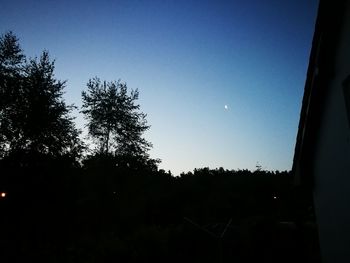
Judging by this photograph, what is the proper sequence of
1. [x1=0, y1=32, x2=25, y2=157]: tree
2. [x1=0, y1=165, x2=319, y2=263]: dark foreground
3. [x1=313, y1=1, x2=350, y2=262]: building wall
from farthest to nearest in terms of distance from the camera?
[x1=0, y1=32, x2=25, y2=157]: tree < [x1=0, y1=165, x2=319, y2=263]: dark foreground < [x1=313, y1=1, x2=350, y2=262]: building wall

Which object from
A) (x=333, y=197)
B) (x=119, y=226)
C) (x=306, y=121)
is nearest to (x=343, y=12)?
(x=306, y=121)

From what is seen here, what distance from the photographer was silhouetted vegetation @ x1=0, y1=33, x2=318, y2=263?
1436 cm

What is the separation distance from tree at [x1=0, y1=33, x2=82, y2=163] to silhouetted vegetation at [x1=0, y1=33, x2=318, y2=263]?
3.5 inches

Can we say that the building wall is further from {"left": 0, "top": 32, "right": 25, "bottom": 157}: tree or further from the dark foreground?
{"left": 0, "top": 32, "right": 25, "bottom": 157}: tree

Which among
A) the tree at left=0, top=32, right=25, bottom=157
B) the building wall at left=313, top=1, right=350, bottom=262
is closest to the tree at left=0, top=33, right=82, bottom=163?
the tree at left=0, top=32, right=25, bottom=157

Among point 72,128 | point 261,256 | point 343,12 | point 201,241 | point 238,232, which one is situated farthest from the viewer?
point 72,128

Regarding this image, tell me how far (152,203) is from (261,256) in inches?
875

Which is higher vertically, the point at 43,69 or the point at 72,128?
the point at 43,69

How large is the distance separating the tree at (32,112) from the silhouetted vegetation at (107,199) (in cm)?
9

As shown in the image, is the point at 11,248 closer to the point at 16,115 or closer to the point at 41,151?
the point at 41,151

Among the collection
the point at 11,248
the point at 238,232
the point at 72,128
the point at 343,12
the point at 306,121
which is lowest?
the point at 11,248

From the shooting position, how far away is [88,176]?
1160 inches

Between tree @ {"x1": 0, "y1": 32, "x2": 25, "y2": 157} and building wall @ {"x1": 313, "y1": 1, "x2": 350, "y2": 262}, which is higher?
tree @ {"x1": 0, "y1": 32, "x2": 25, "y2": 157}

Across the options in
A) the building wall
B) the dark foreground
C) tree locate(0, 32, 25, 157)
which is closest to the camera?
the building wall
